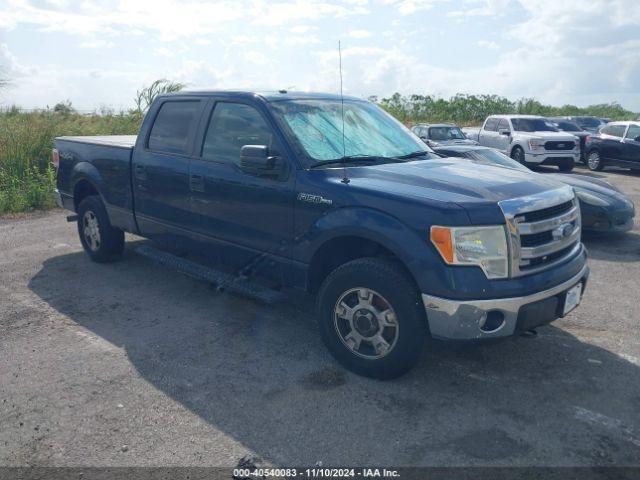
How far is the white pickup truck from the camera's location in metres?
16.7

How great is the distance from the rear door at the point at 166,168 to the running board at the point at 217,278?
7.4 inches

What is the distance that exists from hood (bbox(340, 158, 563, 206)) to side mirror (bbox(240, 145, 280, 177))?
0.57 metres

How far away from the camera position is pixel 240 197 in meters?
4.71

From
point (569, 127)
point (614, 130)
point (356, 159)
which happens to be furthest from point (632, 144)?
point (356, 159)

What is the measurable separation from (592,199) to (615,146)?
10.2 m

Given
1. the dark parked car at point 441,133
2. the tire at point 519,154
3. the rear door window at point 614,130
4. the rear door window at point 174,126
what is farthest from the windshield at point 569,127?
the rear door window at point 174,126

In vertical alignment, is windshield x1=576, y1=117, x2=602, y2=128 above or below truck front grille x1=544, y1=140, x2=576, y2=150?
above

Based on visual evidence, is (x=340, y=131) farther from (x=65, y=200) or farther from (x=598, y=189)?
(x=598, y=189)

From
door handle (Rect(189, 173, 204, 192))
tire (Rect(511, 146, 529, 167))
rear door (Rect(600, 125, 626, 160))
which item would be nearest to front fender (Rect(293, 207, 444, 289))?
door handle (Rect(189, 173, 204, 192))

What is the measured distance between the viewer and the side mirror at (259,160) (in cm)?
425

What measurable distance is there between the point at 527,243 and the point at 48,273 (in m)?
5.20

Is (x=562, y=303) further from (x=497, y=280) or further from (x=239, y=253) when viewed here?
(x=239, y=253)

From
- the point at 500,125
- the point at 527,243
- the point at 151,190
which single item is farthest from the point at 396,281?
the point at 500,125

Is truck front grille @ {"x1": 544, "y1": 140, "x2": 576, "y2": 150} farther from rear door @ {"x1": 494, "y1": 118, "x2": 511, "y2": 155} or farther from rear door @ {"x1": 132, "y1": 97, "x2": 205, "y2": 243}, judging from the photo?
rear door @ {"x1": 132, "y1": 97, "x2": 205, "y2": 243}
